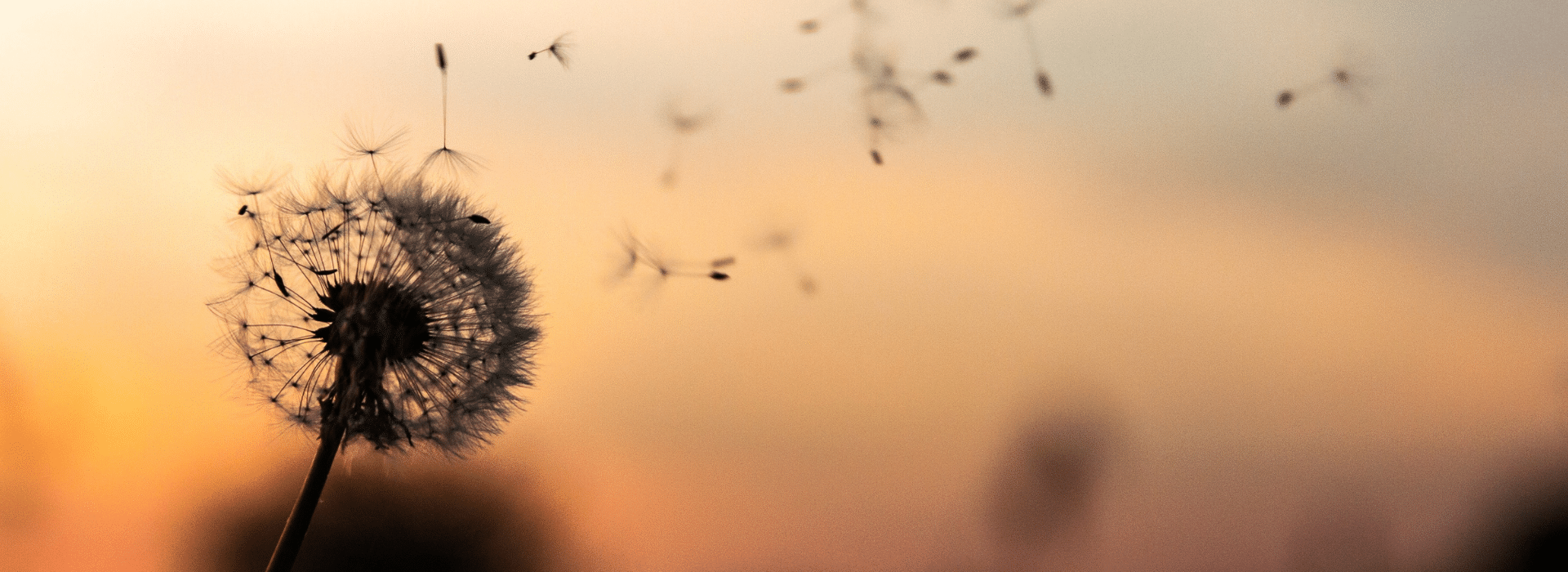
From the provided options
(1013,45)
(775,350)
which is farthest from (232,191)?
(1013,45)

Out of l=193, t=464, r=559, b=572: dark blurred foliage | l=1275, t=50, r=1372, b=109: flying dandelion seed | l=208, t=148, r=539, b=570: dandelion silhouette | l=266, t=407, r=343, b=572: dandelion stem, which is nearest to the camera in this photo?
l=266, t=407, r=343, b=572: dandelion stem

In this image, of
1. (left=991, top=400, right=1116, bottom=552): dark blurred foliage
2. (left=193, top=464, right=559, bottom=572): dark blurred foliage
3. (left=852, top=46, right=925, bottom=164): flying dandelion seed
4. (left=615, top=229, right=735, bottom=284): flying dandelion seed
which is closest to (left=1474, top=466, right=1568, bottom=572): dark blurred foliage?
(left=991, top=400, right=1116, bottom=552): dark blurred foliage

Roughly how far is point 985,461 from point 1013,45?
79cm

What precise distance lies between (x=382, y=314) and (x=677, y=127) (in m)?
0.62

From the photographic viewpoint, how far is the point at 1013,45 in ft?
4.74

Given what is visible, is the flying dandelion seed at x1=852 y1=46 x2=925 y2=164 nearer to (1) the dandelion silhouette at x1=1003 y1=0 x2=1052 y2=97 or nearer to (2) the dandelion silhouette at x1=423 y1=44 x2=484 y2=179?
(1) the dandelion silhouette at x1=1003 y1=0 x2=1052 y2=97

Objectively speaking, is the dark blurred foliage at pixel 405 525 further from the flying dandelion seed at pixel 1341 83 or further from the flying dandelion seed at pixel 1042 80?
the flying dandelion seed at pixel 1341 83

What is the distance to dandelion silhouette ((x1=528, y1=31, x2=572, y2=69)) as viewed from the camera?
1.48m

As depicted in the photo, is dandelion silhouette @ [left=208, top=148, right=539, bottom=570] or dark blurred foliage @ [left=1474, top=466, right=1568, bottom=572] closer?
dandelion silhouette @ [left=208, top=148, right=539, bottom=570]

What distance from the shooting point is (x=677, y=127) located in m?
→ 1.46

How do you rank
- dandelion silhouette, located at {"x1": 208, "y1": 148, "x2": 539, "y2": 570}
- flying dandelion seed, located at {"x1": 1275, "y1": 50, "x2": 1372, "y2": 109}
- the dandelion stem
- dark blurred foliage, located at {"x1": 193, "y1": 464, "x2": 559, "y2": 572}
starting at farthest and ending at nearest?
1. dark blurred foliage, located at {"x1": 193, "y1": 464, "x2": 559, "y2": 572}
2. flying dandelion seed, located at {"x1": 1275, "y1": 50, "x2": 1372, "y2": 109}
3. dandelion silhouette, located at {"x1": 208, "y1": 148, "x2": 539, "y2": 570}
4. the dandelion stem

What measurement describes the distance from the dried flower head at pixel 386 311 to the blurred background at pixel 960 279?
9 cm

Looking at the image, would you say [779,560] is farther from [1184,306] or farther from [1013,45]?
[1013,45]

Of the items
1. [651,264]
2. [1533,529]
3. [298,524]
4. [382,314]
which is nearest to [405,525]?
[298,524]
